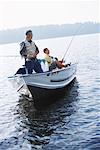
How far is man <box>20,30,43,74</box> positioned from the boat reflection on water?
1645 millimetres

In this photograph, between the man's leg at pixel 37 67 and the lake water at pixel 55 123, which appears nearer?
the lake water at pixel 55 123

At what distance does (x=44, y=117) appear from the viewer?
12219 mm

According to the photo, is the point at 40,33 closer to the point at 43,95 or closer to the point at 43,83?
the point at 43,95

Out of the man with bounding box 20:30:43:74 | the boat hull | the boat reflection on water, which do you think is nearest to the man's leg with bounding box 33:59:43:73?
the man with bounding box 20:30:43:74

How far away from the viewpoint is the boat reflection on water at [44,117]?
33.1 ft

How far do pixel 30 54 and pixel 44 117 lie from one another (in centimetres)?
305

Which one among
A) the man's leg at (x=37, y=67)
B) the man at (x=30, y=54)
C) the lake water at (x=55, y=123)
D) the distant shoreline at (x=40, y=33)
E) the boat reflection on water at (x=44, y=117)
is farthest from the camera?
the distant shoreline at (x=40, y=33)

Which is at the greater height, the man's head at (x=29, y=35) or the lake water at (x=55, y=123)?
the man's head at (x=29, y=35)

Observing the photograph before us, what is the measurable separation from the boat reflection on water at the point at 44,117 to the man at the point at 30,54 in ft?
5.40

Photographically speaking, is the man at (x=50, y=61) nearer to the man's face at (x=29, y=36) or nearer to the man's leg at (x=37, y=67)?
the man's leg at (x=37, y=67)

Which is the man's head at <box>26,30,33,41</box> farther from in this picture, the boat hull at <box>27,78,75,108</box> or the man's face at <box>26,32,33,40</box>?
the boat hull at <box>27,78,75,108</box>

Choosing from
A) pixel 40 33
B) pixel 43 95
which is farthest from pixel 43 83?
pixel 40 33

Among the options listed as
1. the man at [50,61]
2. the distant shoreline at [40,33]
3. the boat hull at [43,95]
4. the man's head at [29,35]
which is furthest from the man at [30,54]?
the distant shoreline at [40,33]

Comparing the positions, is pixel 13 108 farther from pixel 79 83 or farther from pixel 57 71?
pixel 79 83
